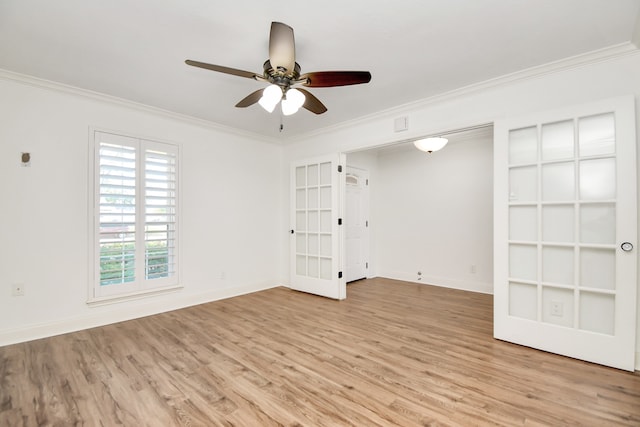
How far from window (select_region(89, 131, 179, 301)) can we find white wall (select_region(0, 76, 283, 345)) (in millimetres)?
118

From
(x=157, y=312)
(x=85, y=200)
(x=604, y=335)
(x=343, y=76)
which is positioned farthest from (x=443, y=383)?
(x=85, y=200)

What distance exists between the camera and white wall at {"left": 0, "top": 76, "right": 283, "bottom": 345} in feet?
9.37

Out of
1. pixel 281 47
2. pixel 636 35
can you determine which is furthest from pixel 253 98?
pixel 636 35

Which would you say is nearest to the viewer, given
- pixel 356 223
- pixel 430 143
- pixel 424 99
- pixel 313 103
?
pixel 313 103

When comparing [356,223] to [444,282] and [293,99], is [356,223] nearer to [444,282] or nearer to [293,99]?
[444,282]

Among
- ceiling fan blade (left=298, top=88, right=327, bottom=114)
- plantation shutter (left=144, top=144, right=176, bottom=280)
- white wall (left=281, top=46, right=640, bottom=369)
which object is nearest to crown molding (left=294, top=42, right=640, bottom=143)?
white wall (left=281, top=46, right=640, bottom=369)

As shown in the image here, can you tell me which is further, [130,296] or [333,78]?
[130,296]

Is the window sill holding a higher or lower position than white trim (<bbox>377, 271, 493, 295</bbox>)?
higher

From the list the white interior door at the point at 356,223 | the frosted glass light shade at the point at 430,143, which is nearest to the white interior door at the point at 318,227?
the white interior door at the point at 356,223

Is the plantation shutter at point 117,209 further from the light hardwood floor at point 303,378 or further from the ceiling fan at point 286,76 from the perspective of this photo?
the ceiling fan at point 286,76

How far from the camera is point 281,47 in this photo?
6.12ft

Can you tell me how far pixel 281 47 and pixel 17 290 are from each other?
341 centimetres

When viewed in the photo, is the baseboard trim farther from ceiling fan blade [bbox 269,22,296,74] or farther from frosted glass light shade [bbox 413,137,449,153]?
frosted glass light shade [bbox 413,137,449,153]

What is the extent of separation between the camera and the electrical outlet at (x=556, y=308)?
258 centimetres
